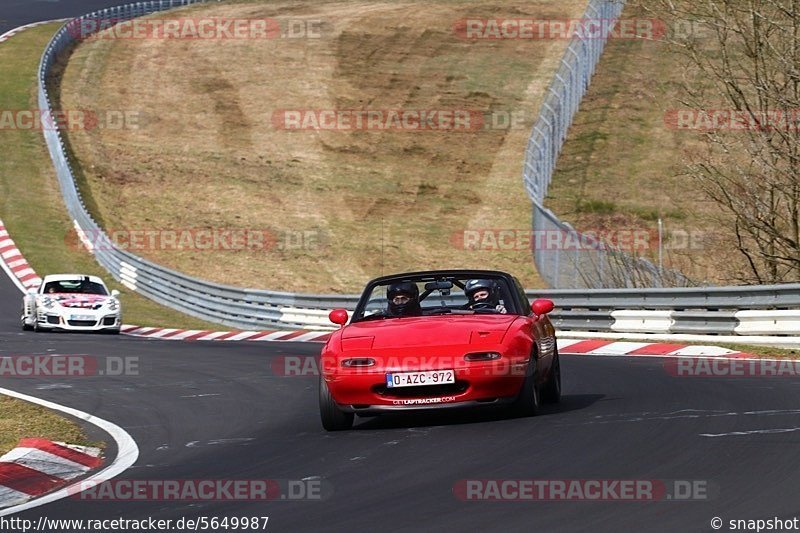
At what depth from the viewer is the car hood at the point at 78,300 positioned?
1014 inches

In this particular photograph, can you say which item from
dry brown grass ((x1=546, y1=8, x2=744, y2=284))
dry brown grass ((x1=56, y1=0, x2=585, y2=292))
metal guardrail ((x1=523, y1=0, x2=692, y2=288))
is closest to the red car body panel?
metal guardrail ((x1=523, y1=0, x2=692, y2=288))

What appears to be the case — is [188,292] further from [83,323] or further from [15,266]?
[15,266]

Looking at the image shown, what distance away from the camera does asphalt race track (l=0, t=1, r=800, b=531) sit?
717 cm

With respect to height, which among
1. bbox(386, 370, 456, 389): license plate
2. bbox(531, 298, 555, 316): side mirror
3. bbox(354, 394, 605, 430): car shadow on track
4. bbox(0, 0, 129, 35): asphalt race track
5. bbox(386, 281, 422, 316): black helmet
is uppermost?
bbox(0, 0, 129, 35): asphalt race track

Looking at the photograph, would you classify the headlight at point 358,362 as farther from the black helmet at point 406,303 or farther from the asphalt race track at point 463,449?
the black helmet at point 406,303

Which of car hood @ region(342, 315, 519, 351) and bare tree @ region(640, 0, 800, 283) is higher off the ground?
bare tree @ region(640, 0, 800, 283)

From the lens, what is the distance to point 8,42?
59.9 m

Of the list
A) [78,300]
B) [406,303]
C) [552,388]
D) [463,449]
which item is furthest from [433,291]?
[78,300]

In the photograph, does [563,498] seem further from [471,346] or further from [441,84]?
[441,84]

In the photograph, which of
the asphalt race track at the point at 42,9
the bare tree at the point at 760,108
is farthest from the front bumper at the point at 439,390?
the asphalt race track at the point at 42,9

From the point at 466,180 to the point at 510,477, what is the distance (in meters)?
37.1

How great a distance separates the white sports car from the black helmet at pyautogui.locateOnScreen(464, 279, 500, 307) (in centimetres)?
1476

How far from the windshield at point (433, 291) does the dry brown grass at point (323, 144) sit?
69.1 feet

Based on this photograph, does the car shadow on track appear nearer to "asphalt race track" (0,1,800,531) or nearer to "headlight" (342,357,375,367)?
"asphalt race track" (0,1,800,531)
